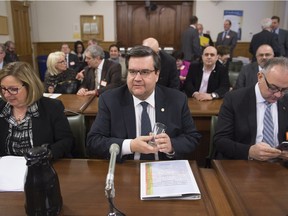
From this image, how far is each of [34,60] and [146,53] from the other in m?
8.43

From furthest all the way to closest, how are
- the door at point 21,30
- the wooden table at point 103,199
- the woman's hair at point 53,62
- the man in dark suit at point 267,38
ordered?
the door at point 21,30, the man in dark suit at point 267,38, the woman's hair at point 53,62, the wooden table at point 103,199

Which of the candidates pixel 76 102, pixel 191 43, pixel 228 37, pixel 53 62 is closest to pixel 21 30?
pixel 191 43

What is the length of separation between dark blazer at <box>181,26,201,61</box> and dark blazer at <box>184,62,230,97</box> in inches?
136

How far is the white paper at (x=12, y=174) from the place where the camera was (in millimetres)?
1314

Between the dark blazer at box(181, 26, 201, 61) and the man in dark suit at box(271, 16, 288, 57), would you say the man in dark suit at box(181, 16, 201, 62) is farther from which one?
the man in dark suit at box(271, 16, 288, 57)

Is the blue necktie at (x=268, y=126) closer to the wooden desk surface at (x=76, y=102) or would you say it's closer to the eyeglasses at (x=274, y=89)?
the eyeglasses at (x=274, y=89)

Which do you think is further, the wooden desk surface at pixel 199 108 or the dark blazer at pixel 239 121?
the wooden desk surface at pixel 199 108

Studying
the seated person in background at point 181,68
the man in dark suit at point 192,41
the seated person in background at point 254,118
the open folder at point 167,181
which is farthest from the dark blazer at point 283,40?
the open folder at point 167,181

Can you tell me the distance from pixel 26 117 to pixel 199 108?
5.46 feet

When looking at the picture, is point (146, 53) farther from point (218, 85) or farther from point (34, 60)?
point (34, 60)

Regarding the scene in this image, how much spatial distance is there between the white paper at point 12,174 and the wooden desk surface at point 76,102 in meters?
1.27

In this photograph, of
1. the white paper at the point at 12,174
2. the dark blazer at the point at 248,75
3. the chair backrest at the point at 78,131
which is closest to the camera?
the white paper at the point at 12,174

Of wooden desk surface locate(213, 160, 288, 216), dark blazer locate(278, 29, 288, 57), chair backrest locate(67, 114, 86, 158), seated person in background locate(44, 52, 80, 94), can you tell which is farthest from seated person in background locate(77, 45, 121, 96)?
dark blazer locate(278, 29, 288, 57)

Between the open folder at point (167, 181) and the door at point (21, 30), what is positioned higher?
the door at point (21, 30)
